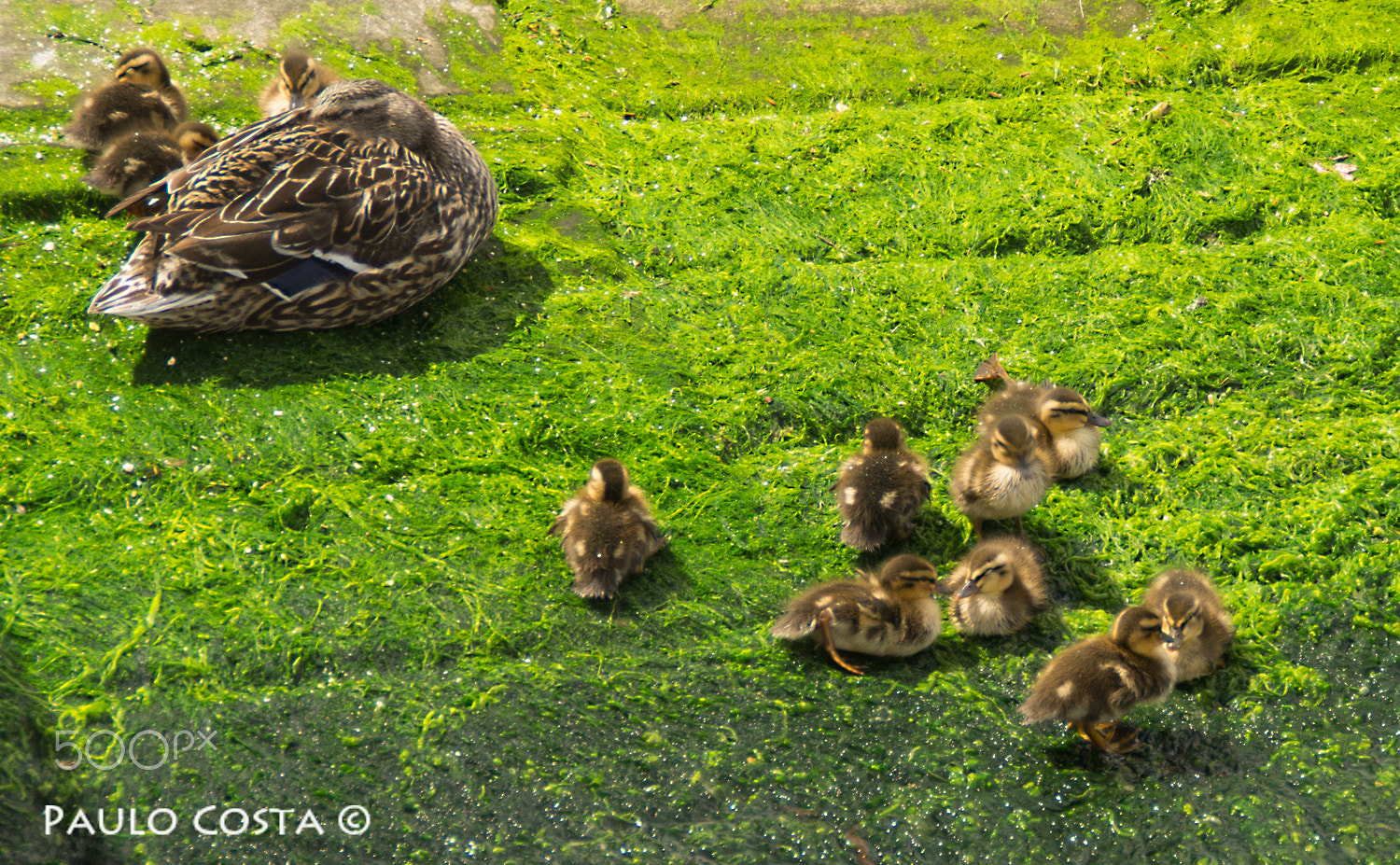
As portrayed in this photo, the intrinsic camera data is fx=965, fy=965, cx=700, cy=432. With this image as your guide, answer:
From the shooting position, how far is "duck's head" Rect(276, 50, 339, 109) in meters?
5.45

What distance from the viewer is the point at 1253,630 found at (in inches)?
148

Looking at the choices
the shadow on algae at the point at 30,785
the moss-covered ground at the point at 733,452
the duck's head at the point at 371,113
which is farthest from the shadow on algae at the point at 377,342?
the shadow on algae at the point at 30,785

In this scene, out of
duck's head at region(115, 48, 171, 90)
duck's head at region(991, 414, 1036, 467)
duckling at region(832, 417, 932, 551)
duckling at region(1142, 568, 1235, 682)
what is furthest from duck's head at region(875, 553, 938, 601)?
duck's head at region(115, 48, 171, 90)

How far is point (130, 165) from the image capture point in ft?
16.6

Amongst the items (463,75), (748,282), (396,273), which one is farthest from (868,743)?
(463,75)

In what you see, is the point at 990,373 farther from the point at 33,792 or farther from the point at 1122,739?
→ the point at 33,792

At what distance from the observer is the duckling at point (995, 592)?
364cm

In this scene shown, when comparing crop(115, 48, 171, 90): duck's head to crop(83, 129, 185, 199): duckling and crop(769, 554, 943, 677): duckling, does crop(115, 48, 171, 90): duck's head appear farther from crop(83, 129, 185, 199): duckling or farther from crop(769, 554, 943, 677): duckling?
crop(769, 554, 943, 677): duckling

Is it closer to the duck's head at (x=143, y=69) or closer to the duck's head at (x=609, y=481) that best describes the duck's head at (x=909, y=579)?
the duck's head at (x=609, y=481)

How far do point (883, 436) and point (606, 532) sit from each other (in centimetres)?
127

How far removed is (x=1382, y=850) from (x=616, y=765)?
97.8 inches

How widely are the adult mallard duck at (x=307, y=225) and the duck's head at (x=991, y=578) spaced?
296cm

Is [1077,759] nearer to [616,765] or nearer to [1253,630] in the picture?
[1253,630]

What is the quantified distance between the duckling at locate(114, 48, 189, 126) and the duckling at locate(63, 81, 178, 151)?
15 centimetres
